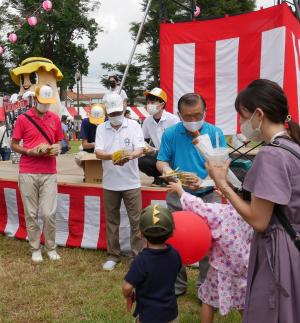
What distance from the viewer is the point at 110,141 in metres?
4.47

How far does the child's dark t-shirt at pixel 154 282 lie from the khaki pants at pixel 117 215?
2.13 meters

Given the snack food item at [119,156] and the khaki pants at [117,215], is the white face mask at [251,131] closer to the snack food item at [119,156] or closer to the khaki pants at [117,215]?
the snack food item at [119,156]

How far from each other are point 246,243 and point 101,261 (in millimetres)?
2464

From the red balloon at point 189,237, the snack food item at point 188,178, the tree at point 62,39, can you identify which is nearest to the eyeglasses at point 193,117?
the snack food item at point 188,178

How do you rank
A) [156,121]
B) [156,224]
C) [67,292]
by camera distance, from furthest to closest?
[156,121] → [67,292] → [156,224]

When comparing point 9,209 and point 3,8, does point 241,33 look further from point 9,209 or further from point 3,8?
point 3,8

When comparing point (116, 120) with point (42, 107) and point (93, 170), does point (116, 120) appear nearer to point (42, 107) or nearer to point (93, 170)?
point (42, 107)

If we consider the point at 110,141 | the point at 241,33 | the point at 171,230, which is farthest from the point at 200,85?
the point at 171,230

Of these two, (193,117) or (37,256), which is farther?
(37,256)

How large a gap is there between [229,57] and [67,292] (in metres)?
2.99

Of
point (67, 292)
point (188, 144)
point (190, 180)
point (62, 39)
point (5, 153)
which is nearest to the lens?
point (190, 180)

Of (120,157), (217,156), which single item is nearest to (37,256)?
(120,157)

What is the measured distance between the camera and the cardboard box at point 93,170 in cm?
589

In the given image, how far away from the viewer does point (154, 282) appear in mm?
2363
